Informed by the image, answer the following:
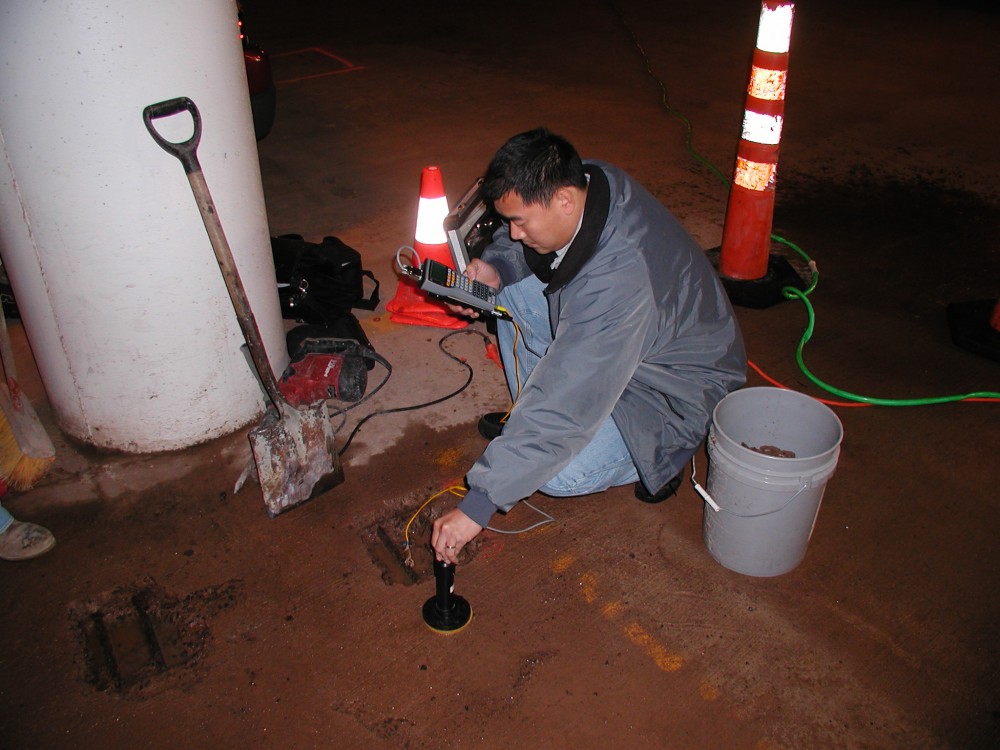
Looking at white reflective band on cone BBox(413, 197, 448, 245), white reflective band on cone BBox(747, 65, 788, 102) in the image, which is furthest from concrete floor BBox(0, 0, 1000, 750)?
white reflective band on cone BBox(747, 65, 788, 102)

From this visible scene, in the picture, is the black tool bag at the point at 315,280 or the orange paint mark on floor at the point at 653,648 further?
the black tool bag at the point at 315,280

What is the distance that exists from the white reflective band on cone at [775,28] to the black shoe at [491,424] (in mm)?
2185

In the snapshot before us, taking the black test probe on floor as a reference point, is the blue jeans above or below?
above

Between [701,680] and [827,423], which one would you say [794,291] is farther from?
[701,680]

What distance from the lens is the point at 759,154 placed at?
3963 mm

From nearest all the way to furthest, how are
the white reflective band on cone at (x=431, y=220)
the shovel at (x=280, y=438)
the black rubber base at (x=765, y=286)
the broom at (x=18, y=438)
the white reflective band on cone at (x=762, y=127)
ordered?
the shovel at (x=280, y=438), the broom at (x=18, y=438), the white reflective band on cone at (x=762, y=127), the white reflective band on cone at (x=431, y=220), the black rubber base at (x=765, y=286)

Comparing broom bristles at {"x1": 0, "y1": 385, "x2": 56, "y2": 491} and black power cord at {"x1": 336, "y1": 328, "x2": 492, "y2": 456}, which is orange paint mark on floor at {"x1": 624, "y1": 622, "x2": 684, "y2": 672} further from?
broom bristles at {"x1": 0, "y1": 385, "x2": 56, "y2": 491}

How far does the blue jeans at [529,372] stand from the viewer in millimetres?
2654

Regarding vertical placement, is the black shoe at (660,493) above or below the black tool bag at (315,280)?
below

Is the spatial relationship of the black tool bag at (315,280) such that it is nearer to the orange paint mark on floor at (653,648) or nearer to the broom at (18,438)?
the broom at (18,438)

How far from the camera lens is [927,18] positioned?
34.1 ft

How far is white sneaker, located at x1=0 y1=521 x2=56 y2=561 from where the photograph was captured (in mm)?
2629

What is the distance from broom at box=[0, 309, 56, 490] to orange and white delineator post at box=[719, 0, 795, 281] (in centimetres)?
339

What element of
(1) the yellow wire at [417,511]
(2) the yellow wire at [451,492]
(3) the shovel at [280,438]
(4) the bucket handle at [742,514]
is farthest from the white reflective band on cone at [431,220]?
(4) the bucket handle at [742,514]
